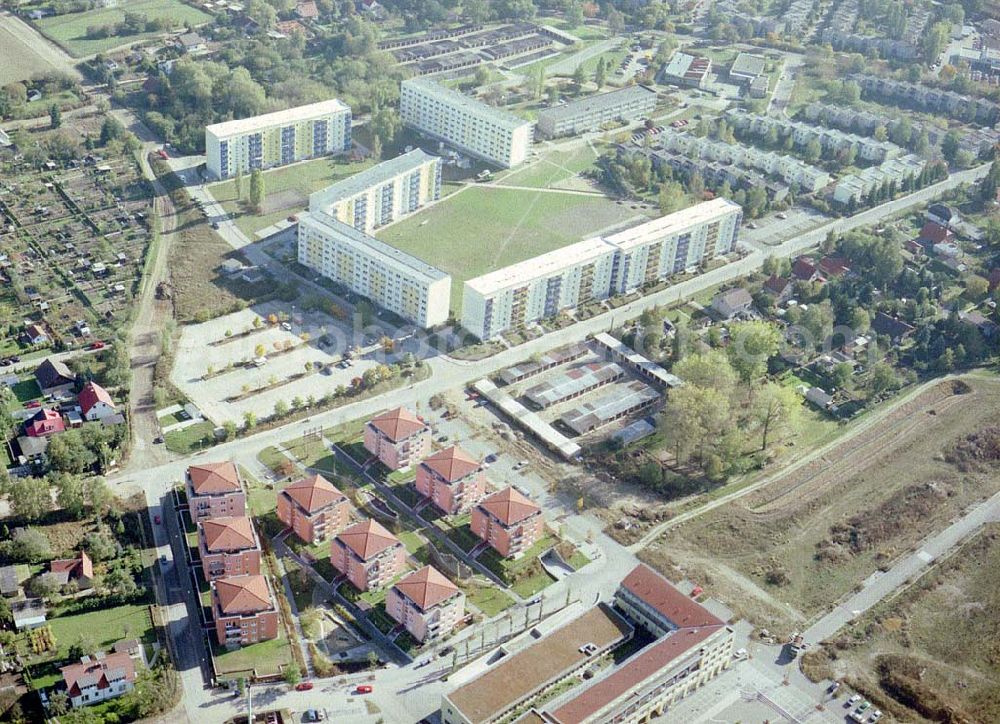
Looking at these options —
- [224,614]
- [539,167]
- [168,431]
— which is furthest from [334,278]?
[224,614]

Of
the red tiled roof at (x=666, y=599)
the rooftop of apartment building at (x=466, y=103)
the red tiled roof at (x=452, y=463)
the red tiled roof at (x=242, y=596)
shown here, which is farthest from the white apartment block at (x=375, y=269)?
the red tiled roof at (x=242, y=596)

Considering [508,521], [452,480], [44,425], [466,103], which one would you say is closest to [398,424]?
[452,480]

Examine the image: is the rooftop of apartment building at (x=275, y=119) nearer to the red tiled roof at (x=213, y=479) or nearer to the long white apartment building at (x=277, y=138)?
the long white apartment building at (x=277, y=138)

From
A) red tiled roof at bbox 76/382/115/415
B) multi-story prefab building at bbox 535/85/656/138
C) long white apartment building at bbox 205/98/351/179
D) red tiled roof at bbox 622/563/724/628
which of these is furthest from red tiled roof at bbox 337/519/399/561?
multi-story prefab building at bbox 535/85/656/138

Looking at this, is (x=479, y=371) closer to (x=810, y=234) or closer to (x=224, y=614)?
(x=224, y=614)

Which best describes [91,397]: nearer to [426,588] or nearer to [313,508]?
[313,508]
